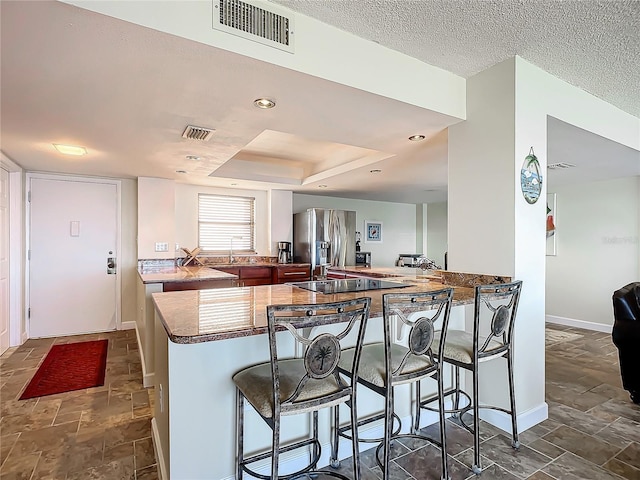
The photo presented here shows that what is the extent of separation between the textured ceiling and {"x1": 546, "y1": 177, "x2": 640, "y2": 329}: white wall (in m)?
3.19

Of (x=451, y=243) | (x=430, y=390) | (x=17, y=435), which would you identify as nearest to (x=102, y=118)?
(x=17, y=435)

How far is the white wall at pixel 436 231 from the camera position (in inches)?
299

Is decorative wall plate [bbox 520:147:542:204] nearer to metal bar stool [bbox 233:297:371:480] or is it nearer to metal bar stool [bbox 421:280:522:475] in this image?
metal bar stool [bbox 421:280:522:475]

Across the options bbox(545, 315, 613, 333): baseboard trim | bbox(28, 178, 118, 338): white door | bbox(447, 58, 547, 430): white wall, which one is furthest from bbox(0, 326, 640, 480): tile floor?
bbox(545, 315, 613, 333): baseboard trim

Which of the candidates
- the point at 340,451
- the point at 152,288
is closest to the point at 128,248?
the point at 152,288

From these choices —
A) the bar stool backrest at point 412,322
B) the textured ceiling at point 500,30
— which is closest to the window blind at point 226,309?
the bar stool backrest at point 412,322

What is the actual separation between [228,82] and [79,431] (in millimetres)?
2450

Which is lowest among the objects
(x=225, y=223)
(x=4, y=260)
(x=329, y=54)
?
(x=4, y=260)

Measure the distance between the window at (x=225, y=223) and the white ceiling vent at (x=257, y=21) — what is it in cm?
398

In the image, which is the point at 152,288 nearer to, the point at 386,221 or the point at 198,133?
the point at 198,133

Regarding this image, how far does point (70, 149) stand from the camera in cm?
327

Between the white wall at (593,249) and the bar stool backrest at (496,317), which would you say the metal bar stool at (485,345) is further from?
the white wall at (593,249)

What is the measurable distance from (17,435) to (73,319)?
2728 millimetres

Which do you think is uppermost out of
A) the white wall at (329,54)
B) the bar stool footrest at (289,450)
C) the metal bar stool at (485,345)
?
the white wall at (329,54)
